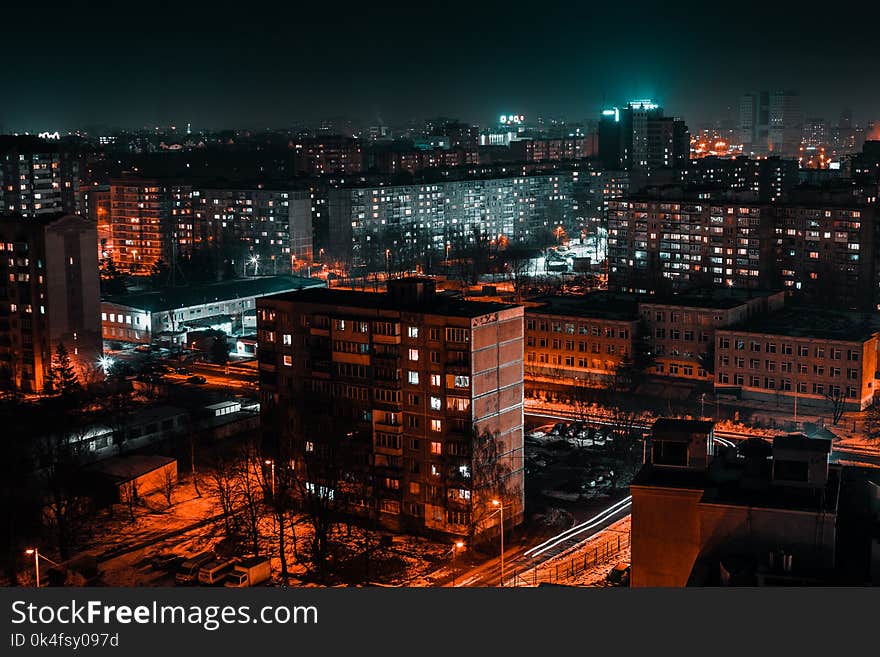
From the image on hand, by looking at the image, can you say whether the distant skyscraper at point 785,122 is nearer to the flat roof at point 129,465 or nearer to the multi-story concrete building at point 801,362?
the multi-story concrete building at point 801,362

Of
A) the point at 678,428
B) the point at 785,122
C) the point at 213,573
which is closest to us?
the point at 678,428

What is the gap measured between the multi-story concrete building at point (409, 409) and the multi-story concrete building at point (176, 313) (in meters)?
6.62

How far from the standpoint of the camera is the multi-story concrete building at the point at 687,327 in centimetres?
1182

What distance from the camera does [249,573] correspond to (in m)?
6.75

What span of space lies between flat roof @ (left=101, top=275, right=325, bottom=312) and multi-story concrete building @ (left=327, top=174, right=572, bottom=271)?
4668 mm

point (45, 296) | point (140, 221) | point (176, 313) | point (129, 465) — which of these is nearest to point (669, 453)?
point (129, 465)

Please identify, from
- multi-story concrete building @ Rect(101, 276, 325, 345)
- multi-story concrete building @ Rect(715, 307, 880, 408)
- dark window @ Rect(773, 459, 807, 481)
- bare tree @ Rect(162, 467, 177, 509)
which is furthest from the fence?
multi-story concrete building @ Rect(101, 276, 325, 345)

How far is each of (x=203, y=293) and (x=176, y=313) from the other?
2.71 ft

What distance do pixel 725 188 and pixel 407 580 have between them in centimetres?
1407

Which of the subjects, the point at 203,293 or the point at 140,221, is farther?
the point at 140,221

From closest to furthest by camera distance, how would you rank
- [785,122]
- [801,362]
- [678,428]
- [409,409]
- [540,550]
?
[678,428]
[540,550]
[409,409]
[801,362]
[785,122]

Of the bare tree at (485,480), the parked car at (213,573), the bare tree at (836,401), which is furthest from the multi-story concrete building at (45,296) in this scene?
the bare tree at (836,401)

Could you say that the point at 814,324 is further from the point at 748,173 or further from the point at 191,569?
the point at 748,173

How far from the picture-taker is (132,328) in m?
14.8
